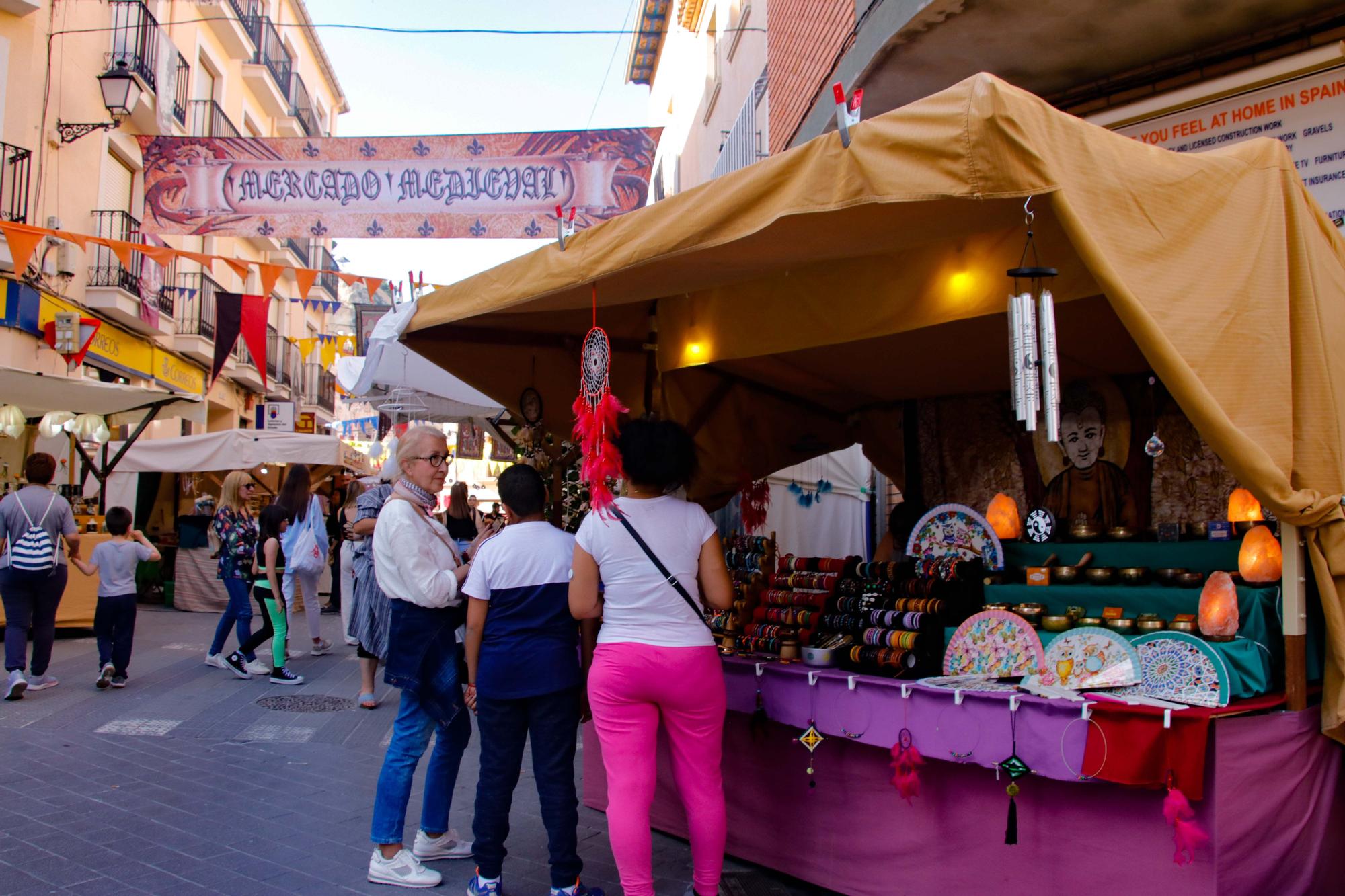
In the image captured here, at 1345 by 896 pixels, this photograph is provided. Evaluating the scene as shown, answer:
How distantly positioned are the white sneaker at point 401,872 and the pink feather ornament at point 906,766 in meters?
1.87

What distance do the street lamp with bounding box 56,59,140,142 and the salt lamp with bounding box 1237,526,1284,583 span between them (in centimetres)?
A: 1486

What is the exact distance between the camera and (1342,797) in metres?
3.54

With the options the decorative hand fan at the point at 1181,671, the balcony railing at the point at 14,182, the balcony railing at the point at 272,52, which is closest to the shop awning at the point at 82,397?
the balcony railing at the point at 14,182

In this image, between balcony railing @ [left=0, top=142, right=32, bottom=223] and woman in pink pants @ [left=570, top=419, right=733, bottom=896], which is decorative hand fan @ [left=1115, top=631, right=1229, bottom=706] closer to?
woman in pink pants @ [left=570, top=419, right=733, bottom=896]

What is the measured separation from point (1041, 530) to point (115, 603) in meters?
6.81

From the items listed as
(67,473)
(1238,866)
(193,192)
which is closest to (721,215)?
(1238,866)

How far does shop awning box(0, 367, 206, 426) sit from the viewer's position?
10.7 m

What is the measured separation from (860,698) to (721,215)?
6.17ft

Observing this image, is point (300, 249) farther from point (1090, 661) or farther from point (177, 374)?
point (1090, 661)

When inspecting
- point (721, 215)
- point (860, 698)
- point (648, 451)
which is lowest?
point (860, 698)

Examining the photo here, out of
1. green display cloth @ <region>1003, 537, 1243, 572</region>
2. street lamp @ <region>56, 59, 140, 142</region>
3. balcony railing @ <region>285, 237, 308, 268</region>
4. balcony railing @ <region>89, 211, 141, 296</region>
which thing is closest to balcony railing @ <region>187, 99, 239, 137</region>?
balcony railing @ <region>89, 211, 141, 296</region>

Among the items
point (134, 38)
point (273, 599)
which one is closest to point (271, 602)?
point (273, 599)

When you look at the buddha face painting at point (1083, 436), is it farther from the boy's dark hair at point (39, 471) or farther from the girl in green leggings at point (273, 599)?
the boy's dark hair at point (39, 471)

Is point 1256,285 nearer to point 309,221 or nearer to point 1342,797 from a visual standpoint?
point 1342,797
